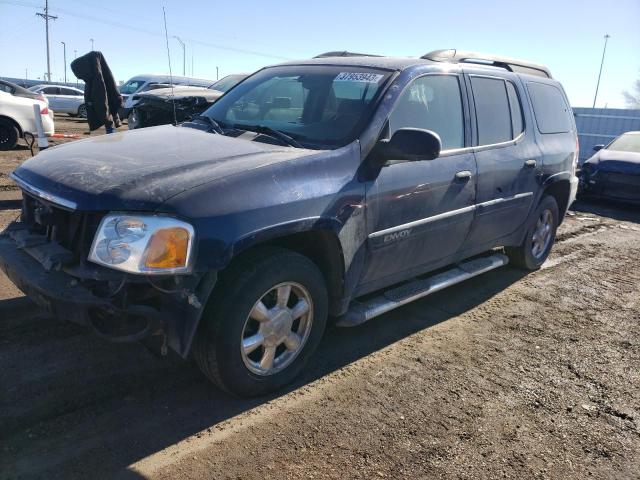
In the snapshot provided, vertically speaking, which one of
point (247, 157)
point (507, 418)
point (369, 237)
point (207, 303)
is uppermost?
point (247, 157)

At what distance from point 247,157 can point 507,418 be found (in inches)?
82.8

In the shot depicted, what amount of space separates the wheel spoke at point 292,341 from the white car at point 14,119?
376 inches

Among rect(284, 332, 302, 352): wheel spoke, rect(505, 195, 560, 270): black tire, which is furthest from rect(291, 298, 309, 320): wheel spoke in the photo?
rect(505, 195, 560, 270): black tire

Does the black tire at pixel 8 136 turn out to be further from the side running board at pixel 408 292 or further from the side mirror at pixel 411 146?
the side mirror at pixel 411 146

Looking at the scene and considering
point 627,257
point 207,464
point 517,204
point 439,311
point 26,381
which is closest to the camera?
point 207,464

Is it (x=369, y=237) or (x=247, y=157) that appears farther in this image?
(x=369, y=237)

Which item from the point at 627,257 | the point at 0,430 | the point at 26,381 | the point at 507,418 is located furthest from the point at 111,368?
the point at 627,257

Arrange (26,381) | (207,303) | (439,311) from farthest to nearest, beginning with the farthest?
(439,311) < (26,381) < (207,303)

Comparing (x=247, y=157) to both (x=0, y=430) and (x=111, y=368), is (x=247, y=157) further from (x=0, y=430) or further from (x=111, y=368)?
(x=0, y=430)

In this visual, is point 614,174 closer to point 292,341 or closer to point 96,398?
point 292,341

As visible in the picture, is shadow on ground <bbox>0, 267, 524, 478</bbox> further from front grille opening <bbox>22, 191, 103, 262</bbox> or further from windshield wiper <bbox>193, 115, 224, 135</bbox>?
windshield wiper <bbox>193, 115, 224, 135</bbox>

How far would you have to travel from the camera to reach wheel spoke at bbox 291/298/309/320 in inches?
120

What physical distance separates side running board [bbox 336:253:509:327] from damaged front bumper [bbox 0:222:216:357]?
1.20 meters

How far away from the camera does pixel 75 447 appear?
2.48 m
